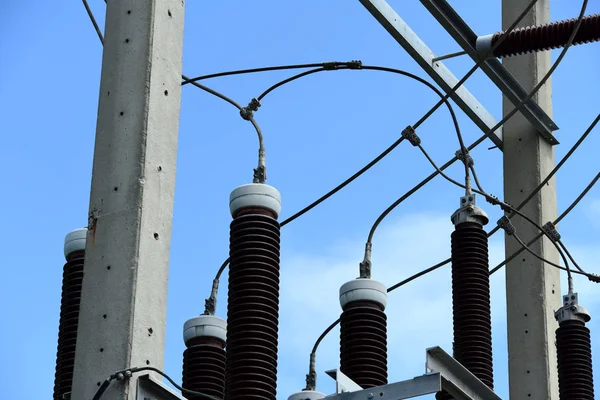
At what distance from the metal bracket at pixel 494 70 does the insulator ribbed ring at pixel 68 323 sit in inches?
140

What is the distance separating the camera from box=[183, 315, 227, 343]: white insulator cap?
726 centimetres

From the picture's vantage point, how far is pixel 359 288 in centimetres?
734

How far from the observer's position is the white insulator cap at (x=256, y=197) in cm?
653

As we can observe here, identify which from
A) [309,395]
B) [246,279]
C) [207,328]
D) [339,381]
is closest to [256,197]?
[246,279]

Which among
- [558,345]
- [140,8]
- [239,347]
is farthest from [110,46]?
[558,345]

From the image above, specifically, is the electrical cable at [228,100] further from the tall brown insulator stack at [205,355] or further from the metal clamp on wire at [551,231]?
the metal clamp on wire at [551,231]

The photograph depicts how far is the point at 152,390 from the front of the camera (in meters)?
5.85

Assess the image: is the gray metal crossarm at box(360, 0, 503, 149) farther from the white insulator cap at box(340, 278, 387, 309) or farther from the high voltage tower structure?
the white insulator cap at box(340, 278, 387, 309)

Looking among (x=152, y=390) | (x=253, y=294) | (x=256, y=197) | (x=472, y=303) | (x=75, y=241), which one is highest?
(x=472, y=303)

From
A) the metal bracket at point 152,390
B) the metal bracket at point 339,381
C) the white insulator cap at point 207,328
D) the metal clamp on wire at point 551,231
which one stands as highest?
the metal clamp on wire at point 551,231

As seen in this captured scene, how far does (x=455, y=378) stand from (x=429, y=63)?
416cm

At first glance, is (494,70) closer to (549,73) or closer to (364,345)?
(549,73)

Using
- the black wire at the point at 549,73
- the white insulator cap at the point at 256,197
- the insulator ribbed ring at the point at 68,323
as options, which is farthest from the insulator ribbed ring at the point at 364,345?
the black wire at the point at 549,73

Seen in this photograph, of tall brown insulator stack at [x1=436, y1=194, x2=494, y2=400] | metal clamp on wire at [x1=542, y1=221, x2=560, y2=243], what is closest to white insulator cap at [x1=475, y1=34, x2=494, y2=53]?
metal clamp on wire at [x1=542, y1=221, x2=560, y2=243]
